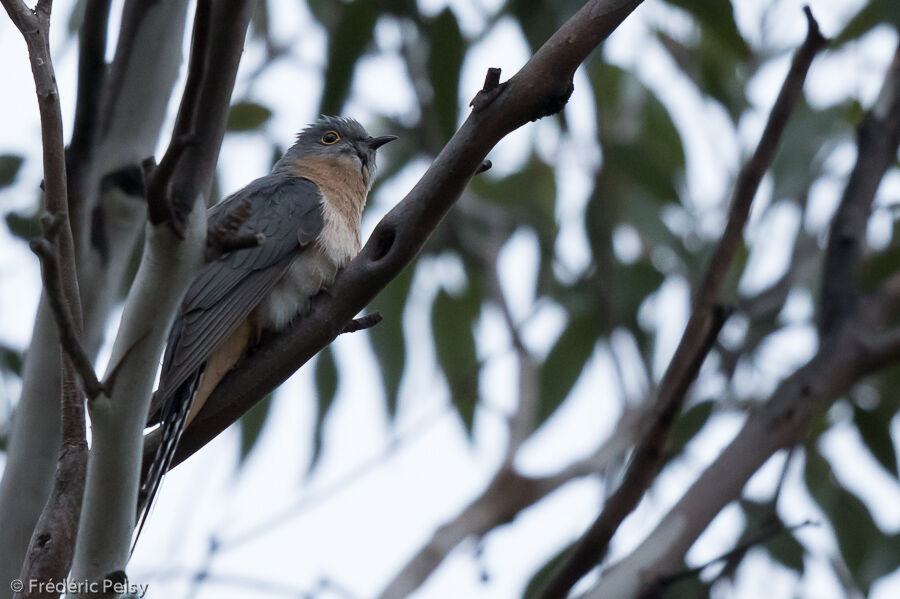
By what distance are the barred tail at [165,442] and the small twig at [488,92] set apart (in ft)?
3.51

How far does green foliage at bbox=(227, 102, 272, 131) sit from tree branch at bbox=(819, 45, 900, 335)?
7.85ft

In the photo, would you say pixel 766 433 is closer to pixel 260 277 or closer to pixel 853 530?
pixel 853 530

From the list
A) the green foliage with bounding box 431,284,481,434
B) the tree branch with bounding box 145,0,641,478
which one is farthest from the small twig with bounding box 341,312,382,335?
the green foliage with bounding box 431,284,481,434

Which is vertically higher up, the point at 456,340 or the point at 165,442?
the point at 456,340

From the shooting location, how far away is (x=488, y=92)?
212cm

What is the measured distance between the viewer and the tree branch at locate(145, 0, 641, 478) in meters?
2.12

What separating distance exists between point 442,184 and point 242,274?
1.45 m

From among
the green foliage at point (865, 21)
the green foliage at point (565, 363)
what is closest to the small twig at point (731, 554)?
the green foliage at point (565, 363)

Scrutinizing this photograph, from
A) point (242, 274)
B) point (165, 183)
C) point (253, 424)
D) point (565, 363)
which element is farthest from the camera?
point (565, 363)

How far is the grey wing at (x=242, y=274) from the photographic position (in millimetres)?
2945

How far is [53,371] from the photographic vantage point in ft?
8.40

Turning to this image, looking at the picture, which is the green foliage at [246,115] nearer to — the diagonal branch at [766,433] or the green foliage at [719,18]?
the green foliage at [719,18]

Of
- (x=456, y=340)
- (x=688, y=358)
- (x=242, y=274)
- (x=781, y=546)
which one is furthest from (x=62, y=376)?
(x=456, y=340)

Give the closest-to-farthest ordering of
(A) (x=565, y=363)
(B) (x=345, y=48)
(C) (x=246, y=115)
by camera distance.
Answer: (B) (x=345, y=48), (C) (x=246, y=115), (A) (x=565, y=363)
